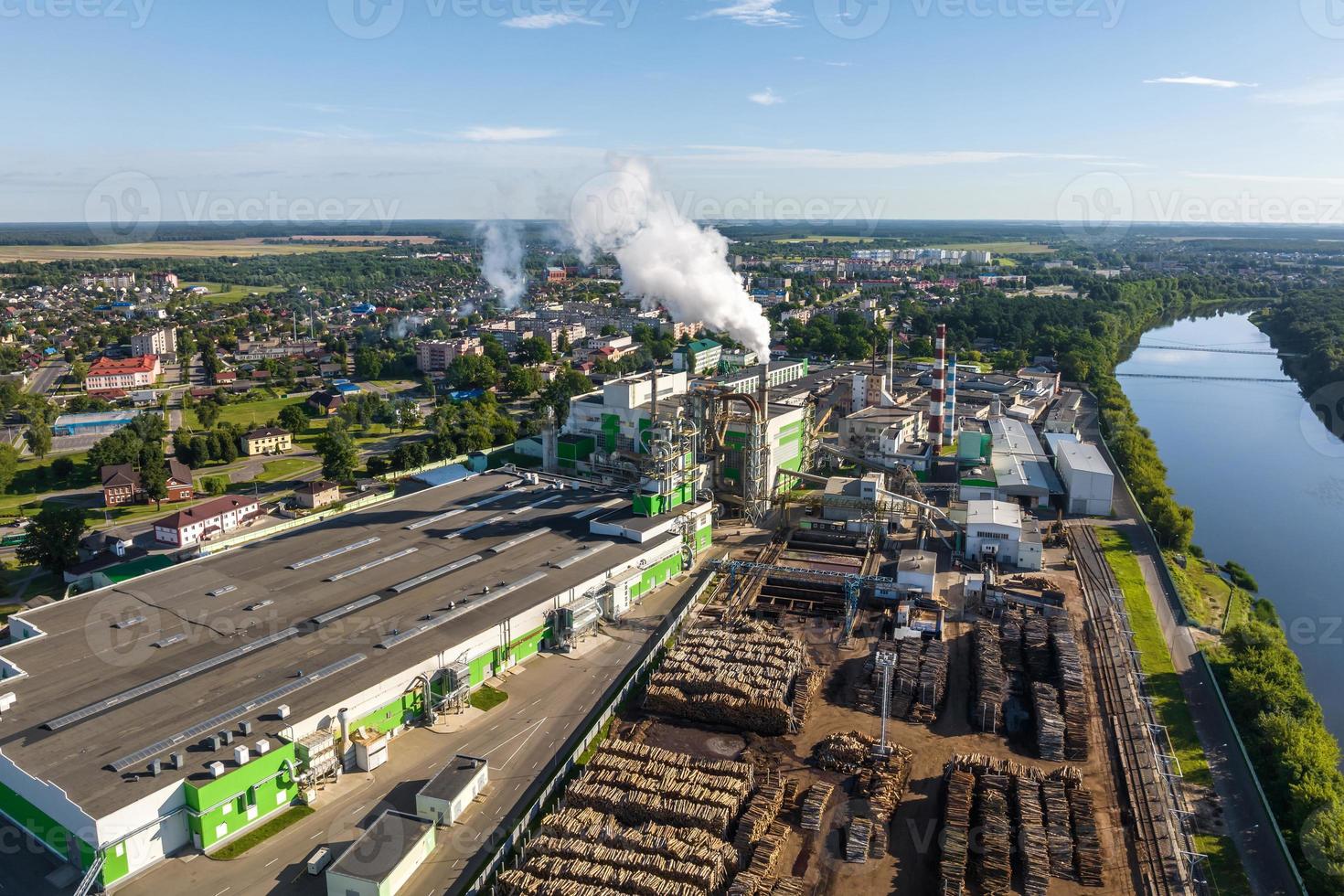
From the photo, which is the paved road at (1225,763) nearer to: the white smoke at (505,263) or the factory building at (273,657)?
the factory building at (273,657)

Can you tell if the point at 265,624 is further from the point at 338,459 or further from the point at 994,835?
the point at 338,459

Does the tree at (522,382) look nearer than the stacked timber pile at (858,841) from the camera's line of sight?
No

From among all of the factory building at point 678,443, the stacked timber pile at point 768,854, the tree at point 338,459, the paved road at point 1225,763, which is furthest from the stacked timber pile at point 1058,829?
the tree at point 338,459

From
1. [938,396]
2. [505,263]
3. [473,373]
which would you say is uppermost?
[505,263]

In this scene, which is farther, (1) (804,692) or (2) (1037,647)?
(2) (1037,647)

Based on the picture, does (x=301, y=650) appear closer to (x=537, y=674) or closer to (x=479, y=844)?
(x=537, y=674)

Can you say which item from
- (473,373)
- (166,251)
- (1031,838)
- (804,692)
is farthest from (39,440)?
(166,251)
